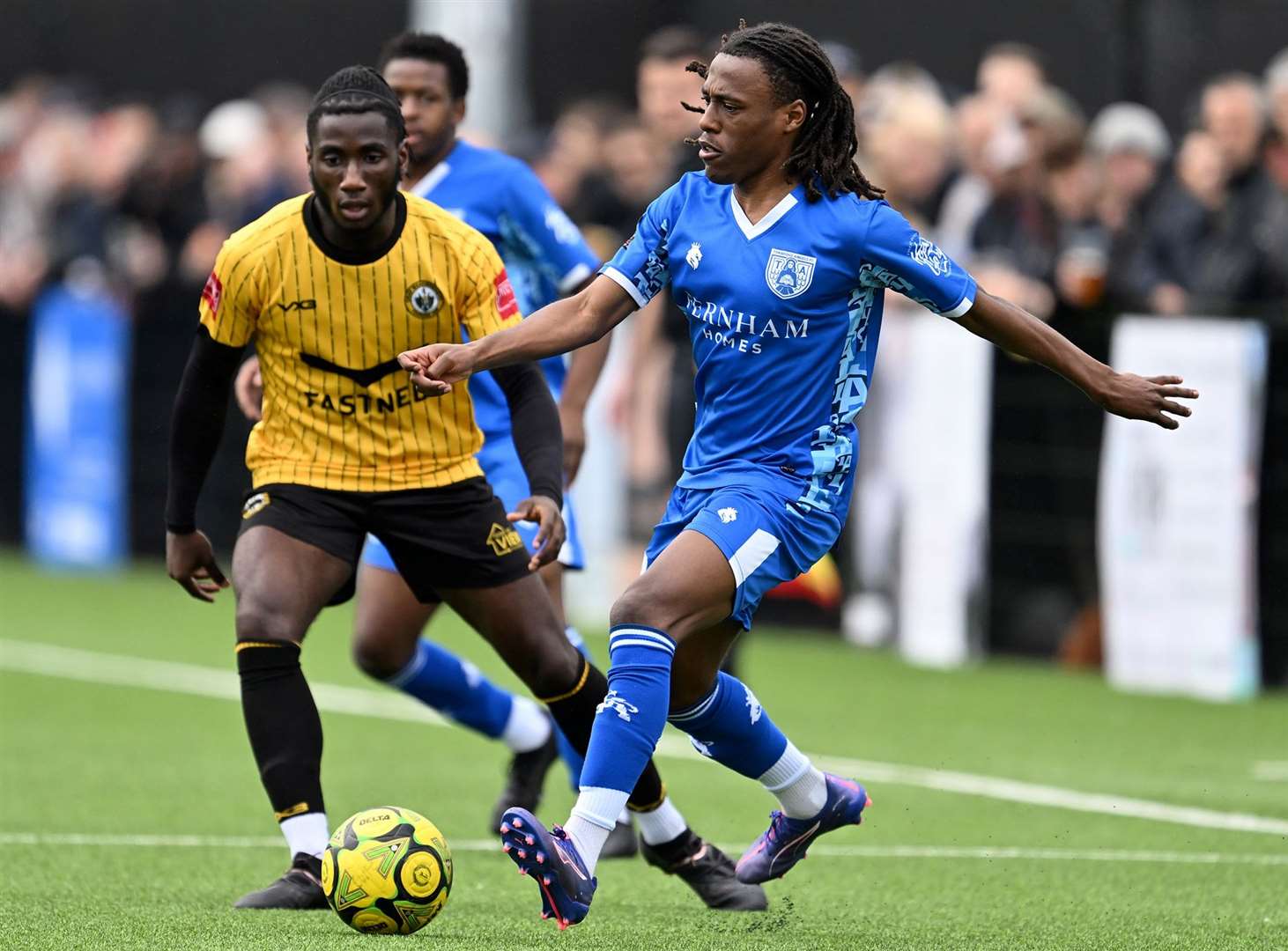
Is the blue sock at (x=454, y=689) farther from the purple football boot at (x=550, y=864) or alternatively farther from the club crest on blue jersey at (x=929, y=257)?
the club crest on blue jersey at (x=929, y=257)

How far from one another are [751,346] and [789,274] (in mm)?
204

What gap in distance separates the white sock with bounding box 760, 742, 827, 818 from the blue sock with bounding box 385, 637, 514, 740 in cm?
178

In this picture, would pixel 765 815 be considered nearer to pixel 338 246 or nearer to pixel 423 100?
pixel 423 100

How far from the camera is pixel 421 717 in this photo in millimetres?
11898

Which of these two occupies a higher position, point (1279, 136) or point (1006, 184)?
point (1279, 136)

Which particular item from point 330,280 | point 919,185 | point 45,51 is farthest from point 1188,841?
point 45,51

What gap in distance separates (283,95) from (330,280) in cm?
1386

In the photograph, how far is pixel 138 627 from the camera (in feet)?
51.4

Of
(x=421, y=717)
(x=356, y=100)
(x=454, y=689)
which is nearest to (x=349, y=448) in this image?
(x=356, y=100)

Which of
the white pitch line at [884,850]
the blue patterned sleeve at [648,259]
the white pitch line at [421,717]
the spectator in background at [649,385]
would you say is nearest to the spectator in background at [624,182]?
the spectator in background at [649,385]

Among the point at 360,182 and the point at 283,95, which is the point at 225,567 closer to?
the point at 283,95

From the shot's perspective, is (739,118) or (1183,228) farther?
(1183,228)

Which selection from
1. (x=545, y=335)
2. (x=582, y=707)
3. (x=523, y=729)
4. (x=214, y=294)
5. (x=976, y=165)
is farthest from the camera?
(x=976, y=165)

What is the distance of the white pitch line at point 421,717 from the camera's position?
8.72 metres
